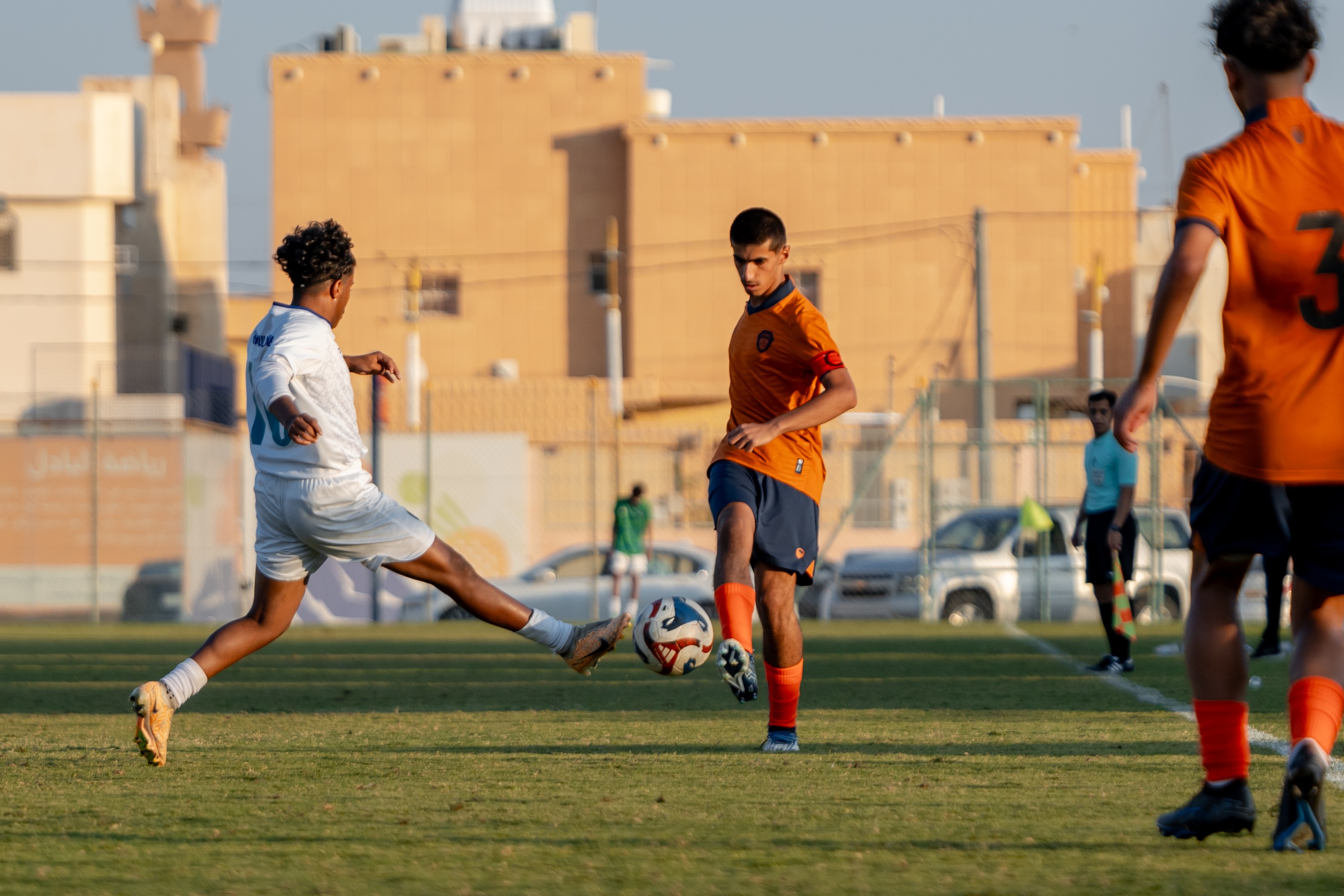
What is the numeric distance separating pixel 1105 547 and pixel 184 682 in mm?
7328

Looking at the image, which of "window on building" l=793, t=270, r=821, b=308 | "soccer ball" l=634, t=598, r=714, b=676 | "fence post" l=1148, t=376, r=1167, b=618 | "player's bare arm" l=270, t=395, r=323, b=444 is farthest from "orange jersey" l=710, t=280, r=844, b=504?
"window on building" l=793, t=270, r=821, b=308

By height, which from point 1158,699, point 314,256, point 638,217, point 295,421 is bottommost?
point 1158,699

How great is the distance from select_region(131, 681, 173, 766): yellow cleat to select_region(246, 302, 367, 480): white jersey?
33.7 inches

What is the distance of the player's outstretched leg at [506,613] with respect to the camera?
624 cm

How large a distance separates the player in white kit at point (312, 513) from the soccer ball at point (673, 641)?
234mm

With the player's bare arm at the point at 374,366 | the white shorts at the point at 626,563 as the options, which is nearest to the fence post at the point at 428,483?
the white shorts at the point at 626,563

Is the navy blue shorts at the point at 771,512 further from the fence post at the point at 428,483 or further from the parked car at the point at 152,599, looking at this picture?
the parked car at the point at 152,599

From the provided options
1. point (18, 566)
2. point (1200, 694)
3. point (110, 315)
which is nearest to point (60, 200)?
point (110, 315)

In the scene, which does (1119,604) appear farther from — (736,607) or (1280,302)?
(1280,302)

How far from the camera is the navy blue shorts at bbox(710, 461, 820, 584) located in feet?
21.8

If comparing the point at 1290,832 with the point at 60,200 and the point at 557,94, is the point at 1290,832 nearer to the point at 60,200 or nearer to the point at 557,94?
the point at 60,200

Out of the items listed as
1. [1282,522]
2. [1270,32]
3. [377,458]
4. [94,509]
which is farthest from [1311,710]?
[94,509]

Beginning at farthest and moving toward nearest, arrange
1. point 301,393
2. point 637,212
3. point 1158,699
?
point 637,212, point 1158,699, point 301,393

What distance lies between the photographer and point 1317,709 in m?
4.16
